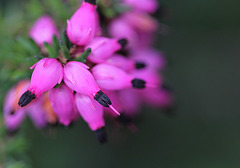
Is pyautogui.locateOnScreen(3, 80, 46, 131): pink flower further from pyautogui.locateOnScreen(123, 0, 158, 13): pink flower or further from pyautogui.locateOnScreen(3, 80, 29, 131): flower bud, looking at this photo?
pyautogui.locateOnScreen(123, 0, 158, 13): pink flower

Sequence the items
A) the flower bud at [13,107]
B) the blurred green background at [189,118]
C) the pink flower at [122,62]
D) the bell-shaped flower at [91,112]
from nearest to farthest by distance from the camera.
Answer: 1. the bell-shaped flower at [91,112]
2. the pink flower at [122,62]
3. the flower bud at [13,107]
4. the blurred green background at [189,118]

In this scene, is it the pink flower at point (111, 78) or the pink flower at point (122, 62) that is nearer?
the pink flower at point (111, 78)

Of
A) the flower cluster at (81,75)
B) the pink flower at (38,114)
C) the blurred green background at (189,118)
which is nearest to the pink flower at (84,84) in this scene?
the flower cluster at (81,75)

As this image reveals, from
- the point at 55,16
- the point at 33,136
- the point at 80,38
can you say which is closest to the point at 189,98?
the point at 33,136

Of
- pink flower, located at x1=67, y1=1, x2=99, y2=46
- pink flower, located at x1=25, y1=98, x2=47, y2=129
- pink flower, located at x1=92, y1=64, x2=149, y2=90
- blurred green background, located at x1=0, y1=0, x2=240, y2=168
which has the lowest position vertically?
blurred green background, located at x1=0, y1=0, x2=240, y2=168

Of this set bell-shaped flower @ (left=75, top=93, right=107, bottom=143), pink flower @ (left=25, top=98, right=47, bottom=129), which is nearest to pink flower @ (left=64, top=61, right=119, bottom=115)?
bell-shaped flower @ (left=75, top=93, right=107, bottom=143)

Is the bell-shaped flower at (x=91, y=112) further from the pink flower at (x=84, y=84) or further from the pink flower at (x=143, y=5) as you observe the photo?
the pink flower at (x=143, y=5)
